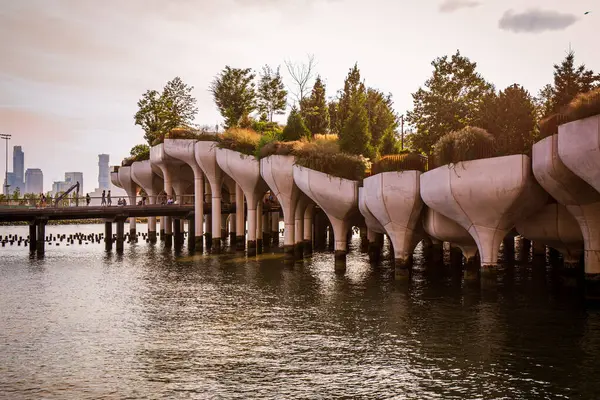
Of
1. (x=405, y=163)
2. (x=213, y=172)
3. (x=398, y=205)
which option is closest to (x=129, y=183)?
(x=213, y=172)

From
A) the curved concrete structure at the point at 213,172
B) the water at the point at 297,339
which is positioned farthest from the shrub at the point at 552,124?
the curved concrete structure at the point at 213,172

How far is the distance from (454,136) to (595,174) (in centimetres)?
1051

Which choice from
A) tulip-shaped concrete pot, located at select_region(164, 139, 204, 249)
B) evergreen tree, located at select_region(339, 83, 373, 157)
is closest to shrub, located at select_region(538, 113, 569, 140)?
evergreen tree, located at select_region(339, 83, 373, 157)

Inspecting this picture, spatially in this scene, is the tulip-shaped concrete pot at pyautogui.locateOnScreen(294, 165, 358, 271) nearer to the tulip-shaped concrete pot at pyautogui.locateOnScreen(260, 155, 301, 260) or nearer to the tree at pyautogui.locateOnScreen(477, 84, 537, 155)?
the tulip-shaped concrete pot at pyautogui.locateOnScreen(260, 155, 301, 260)

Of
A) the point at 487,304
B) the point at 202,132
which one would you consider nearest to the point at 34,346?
the point at 487,304

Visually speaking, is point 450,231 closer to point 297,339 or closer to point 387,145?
point 297,339

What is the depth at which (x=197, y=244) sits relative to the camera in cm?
7244

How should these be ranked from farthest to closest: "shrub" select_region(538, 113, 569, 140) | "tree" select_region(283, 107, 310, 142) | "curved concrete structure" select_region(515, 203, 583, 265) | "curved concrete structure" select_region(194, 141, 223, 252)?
1. "curved concrete structure" select_region(194, 141, 223, 252)
2. "tree" select_region(283, 107, 310, 142)
3. "curved concrete structure" select_region(515, 203, 583, 265)
4. "shrub" select_region(538, 113, 569, 140)

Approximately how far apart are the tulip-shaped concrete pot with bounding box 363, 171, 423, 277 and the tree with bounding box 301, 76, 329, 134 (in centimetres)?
2729

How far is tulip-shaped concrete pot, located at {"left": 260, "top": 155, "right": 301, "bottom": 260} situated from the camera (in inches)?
2159

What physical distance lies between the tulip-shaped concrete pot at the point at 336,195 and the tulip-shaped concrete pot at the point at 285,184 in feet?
10.4

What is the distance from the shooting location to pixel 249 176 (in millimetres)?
61312

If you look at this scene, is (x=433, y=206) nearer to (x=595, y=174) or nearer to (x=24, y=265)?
(x=595, y=174)

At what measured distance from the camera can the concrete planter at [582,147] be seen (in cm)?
2558
